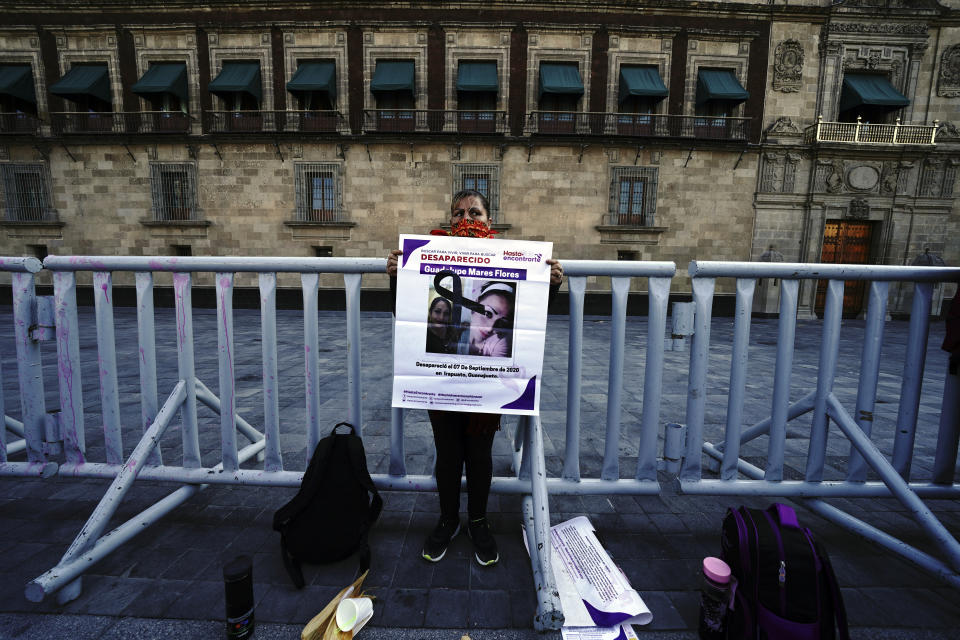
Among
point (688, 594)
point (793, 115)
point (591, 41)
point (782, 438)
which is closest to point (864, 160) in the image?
point (793, 115)

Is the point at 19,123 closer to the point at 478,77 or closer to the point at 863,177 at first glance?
the point at 478,77

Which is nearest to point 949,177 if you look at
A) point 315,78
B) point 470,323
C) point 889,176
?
point 889,176

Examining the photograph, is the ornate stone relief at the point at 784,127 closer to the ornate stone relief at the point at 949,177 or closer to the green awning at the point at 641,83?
the green awning at the point at 641,83

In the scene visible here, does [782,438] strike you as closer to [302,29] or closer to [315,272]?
[315,272]

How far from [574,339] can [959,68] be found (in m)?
23.3

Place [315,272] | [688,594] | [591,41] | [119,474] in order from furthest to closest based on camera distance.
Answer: [591,41], [315,272], [119,474], [688,594]

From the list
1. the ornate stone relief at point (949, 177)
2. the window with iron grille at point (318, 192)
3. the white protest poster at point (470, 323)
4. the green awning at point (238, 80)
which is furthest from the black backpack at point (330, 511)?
the ornate stone relief at point (949, 177)

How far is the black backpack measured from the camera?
191 centimetres

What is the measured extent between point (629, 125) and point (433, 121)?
7.39 meters

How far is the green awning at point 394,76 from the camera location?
558 inches

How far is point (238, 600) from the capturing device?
1502mm

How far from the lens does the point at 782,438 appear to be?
7.10 feet

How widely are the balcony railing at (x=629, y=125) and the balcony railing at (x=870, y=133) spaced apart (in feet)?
8.02

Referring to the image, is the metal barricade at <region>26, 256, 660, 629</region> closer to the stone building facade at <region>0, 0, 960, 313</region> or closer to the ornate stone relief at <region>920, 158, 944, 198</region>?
the stone building facade at <region>0, 0, 960, 313</region>
